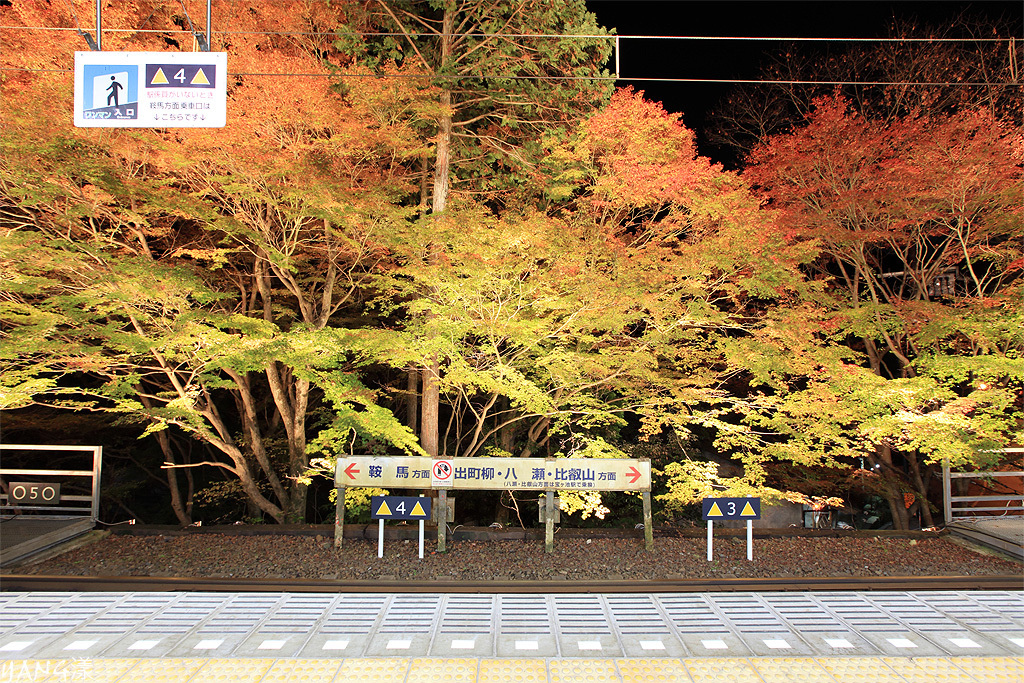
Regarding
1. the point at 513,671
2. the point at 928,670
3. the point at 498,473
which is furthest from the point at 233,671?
the point at 928,670

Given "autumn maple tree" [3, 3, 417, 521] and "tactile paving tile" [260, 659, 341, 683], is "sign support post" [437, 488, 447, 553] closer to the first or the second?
"autumn maple tree" [3, 3, 417, 521]

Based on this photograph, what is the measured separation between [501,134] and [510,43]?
6.08 feet

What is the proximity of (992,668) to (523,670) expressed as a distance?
3766 millimetres

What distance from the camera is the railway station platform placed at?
4.02 meters

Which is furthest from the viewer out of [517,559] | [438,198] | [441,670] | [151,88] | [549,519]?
[438,198]

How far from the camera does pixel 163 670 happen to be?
3975mm

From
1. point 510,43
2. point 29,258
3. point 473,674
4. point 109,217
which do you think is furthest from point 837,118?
point 29,258

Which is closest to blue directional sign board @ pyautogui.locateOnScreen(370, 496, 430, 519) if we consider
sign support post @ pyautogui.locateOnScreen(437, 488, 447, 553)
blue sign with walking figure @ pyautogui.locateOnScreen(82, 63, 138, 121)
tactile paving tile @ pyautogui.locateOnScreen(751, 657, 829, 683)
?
sign support post @ pyautogui.locateOnScreen(437, 488, 447, 553)

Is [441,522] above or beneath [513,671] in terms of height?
above

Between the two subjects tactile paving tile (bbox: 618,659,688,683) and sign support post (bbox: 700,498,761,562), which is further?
sign support post (bbox: 700,498,761,562)

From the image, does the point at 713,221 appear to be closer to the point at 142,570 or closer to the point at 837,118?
the point at 837,118

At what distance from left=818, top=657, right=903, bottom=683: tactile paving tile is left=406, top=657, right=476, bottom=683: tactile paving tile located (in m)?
2.84

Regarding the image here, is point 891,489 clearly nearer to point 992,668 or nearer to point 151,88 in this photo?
point 992,668

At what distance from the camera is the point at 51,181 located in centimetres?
733
